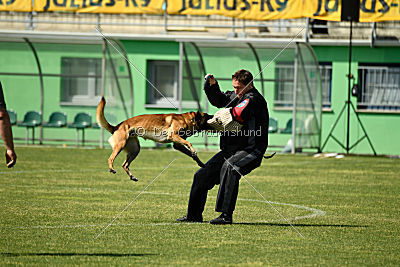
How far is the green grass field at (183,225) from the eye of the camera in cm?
834

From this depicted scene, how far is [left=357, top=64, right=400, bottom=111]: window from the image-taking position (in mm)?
30766

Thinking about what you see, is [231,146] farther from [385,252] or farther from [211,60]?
[211,60]

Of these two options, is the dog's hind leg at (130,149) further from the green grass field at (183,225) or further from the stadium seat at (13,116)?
the stadium seat at (13,116)

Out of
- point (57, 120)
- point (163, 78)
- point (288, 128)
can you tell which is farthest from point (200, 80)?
point (57, 120)

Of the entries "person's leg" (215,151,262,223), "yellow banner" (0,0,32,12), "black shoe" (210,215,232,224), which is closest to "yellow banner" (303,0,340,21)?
"yellow banner" (0,0,32,12)

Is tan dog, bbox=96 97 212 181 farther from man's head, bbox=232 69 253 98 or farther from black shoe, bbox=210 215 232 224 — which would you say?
black shoe, bbox=210 215 232 224

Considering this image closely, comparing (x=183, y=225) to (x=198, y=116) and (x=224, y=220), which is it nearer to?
(x=224, y=220)

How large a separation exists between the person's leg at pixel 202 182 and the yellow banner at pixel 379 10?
17.7 m

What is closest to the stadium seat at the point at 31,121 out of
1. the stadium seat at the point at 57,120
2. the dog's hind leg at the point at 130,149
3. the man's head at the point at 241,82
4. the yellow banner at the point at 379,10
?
the stadium seat at the point at 57,120

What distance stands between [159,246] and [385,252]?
2584 mm

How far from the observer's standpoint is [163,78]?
32.0 metres

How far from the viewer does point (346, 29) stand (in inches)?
1222

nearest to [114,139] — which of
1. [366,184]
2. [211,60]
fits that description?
[366,184]

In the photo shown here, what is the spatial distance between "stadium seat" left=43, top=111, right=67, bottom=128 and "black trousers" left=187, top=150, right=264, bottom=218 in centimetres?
1861
